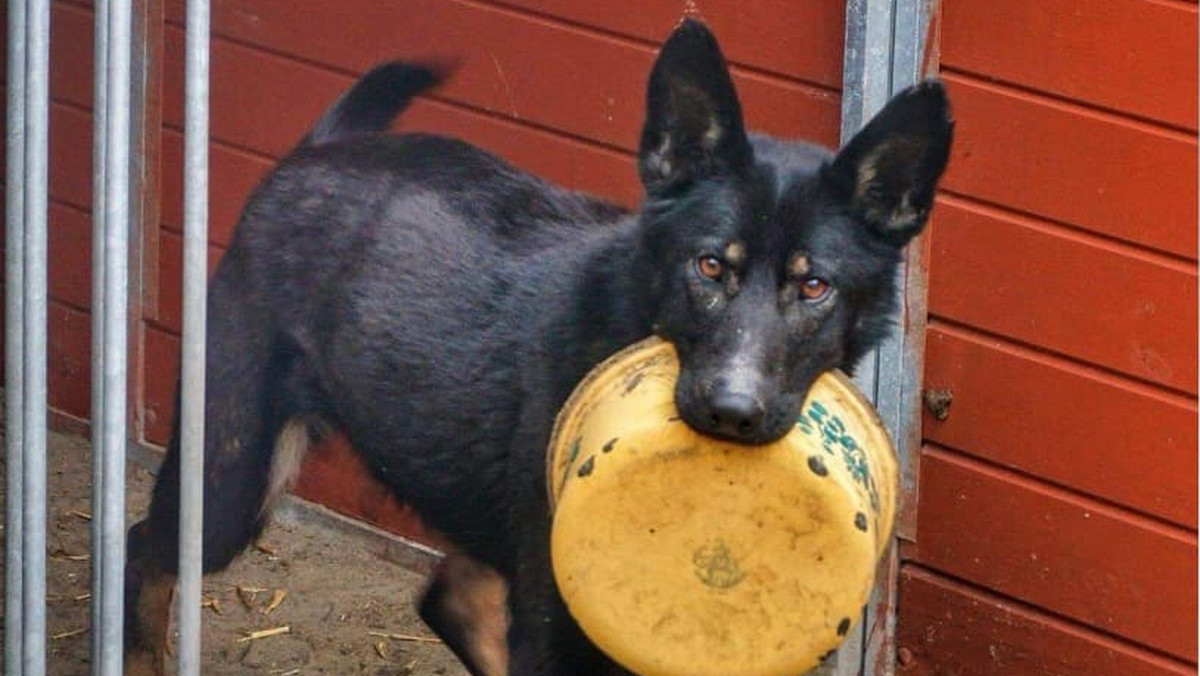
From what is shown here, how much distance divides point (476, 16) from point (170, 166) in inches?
47.7

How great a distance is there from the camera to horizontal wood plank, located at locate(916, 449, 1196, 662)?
504cm

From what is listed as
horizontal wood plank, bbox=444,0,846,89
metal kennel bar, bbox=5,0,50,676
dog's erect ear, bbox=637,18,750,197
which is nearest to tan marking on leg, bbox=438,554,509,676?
dog's erect ear, bbox=637,18,750,197

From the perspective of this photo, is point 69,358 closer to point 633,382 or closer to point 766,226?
point 633,382

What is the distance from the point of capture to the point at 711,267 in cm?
409

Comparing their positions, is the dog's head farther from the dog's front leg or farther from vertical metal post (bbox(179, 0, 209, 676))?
vertical metal post (bbox(179, 0, 209, 676))

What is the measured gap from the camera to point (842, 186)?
4.18 m

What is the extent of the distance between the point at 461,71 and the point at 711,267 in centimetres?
201

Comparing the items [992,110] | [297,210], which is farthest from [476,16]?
[992,110]

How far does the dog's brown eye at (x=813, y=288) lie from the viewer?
4086 millimetres

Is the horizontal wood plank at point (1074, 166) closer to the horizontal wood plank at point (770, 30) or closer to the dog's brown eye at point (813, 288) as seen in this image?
the horizontal wood plank at point (770, 30)

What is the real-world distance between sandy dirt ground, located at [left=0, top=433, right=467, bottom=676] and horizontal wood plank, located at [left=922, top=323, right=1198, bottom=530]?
1.56m

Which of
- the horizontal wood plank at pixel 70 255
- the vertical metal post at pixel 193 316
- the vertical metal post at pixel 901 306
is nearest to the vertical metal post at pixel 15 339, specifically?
the vertical metal post at pixel 193 316

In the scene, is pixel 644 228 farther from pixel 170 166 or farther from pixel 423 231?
pixel 170 166

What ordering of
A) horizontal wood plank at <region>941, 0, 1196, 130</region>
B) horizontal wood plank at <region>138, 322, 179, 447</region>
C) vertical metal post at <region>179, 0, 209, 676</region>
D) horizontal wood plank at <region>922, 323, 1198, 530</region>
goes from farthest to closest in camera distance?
horizontal wood plank at <region>138, 322, 179, 447</region>, horizontal wood plank at <region>922, 323, 1198, 530</region>, horizontal wood plank at <region>941, 0, 1196, 130</region>, vertical metal post at <region>179, 0, 209, 676</region>
